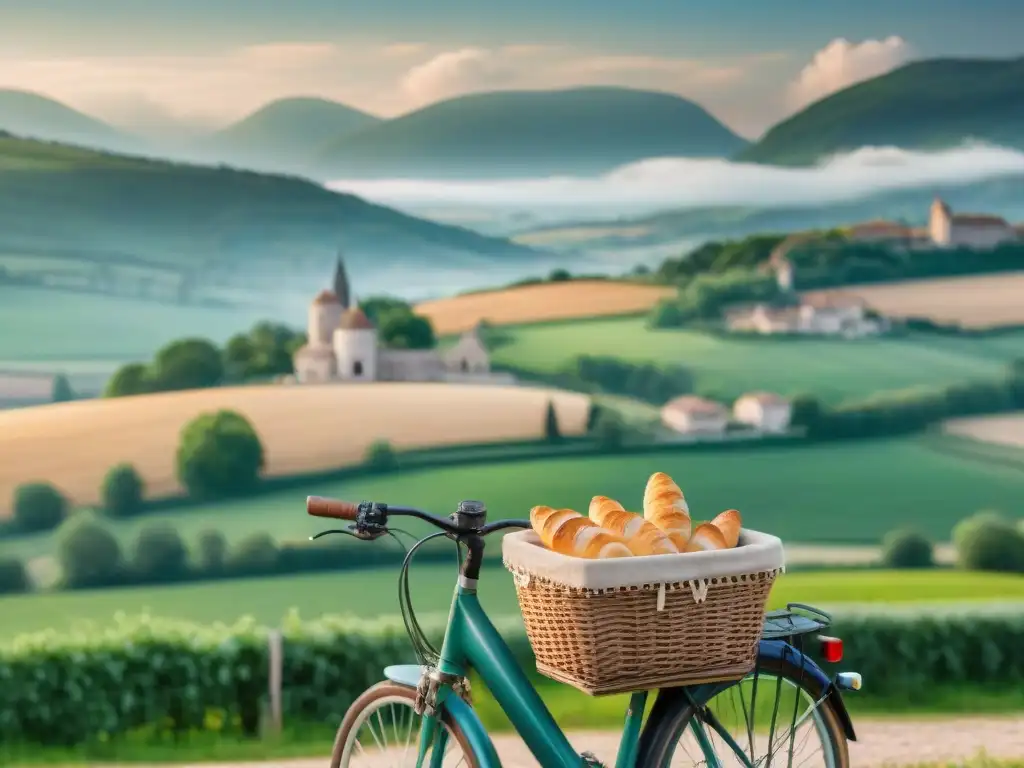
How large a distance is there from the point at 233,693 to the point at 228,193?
8.60 ft

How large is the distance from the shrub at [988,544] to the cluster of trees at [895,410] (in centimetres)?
54

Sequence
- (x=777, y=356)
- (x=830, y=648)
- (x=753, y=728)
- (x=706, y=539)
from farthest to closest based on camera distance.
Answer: (x=777, y=356) < (x=753, y=728) < (x=830, y=648) < (x=706, y=539)

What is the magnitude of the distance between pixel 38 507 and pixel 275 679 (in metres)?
1.70

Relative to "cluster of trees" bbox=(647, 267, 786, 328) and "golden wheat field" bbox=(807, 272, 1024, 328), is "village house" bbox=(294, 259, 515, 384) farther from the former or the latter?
"golden wheat field" bbox=(807, 272, 1024, 328)

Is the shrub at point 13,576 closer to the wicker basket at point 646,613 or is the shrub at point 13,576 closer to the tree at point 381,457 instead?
the tree at point 381,457

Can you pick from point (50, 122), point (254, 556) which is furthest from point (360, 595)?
point (50, 122)

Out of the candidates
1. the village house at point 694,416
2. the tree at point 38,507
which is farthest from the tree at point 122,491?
the village house at point 694,416

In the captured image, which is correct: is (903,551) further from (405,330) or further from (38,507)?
(38,507)

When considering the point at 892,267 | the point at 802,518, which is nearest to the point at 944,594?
the point at 802,518

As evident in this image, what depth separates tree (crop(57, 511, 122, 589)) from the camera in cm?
664

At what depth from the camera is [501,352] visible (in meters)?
7.38

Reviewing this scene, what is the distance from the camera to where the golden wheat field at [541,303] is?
7.39 meters

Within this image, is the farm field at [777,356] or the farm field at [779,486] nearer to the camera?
the farm field at [779,486]

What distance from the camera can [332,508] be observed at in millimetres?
2947
